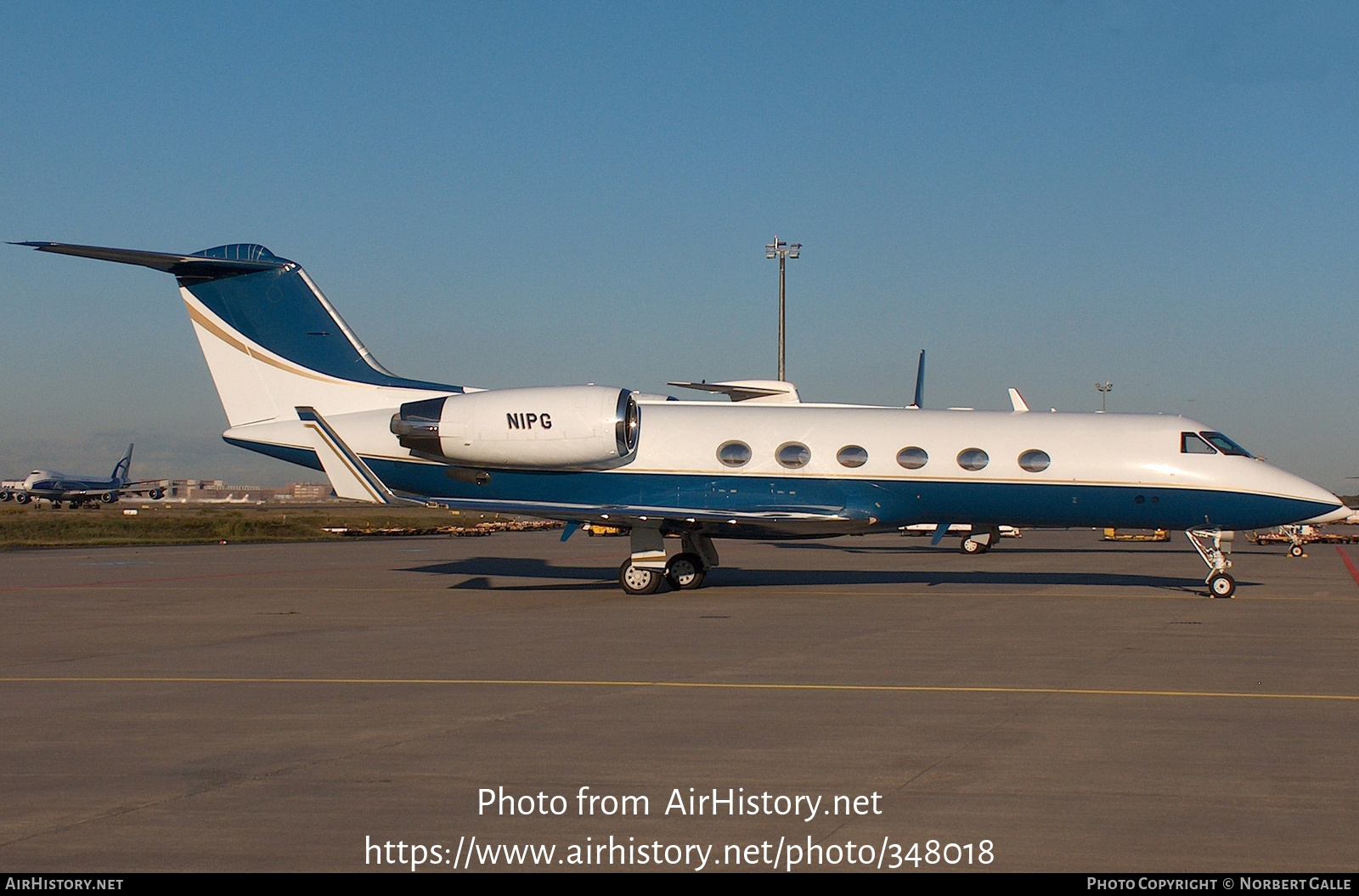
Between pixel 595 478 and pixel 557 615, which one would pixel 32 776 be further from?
pixel 595 478

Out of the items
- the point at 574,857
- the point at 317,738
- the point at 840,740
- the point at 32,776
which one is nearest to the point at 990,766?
the point at 840,740

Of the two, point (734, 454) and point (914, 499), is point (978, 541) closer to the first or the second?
point (914, 499)

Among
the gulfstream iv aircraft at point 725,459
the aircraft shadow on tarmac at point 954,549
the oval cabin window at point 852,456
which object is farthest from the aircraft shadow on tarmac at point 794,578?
the aircraft shadow on tarmac at point 954,549

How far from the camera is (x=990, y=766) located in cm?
753

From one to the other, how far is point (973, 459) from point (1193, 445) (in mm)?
3807

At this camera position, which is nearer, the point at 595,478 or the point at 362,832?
the point at 362,832

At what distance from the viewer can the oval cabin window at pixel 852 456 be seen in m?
21.3

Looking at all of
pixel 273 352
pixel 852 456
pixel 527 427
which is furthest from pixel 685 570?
pixel 273 352

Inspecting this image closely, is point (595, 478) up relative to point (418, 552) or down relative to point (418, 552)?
up

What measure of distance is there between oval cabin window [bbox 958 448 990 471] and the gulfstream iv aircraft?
0.11 feet

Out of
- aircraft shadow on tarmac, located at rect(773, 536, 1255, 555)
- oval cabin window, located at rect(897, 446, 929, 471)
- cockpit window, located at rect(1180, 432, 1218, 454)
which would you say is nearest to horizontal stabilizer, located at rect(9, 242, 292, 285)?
oval cabin window, located at rect(897, 446, 929, 471)

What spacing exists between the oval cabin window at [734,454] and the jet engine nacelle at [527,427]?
1.78 m

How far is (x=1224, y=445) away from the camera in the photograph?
69.1ft

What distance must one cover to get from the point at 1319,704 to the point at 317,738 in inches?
310
